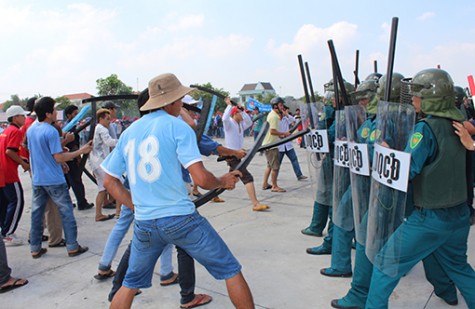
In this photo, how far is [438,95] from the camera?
2.54 m

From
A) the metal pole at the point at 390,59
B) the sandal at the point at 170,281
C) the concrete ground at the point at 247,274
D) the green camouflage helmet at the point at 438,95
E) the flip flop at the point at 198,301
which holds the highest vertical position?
the metal pole at the point at 390,59

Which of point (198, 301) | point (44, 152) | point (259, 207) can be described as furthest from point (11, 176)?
point (259, 207)

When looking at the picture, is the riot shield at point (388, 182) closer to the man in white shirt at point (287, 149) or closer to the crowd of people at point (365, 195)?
the crowd of people at point (365, 195)

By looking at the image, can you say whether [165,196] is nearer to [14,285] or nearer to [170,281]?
[170,281]

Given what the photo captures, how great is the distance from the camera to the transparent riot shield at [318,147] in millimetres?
4047

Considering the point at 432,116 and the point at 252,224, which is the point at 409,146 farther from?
the point at 252,224

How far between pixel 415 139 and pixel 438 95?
1.14ft

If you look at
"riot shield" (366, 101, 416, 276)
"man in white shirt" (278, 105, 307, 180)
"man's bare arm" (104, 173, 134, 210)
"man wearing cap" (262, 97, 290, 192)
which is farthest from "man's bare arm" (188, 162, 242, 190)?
"man in white shirt" (278, 105, 307, 180)

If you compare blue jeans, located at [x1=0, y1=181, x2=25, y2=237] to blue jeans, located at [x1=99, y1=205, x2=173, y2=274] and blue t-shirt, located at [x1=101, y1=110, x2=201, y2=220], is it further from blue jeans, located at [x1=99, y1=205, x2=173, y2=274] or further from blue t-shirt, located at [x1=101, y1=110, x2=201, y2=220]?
blue t-shirt, located at [x1=101, y1=110, x2=201, y2=220]

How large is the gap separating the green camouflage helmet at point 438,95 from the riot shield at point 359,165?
0.51 meters

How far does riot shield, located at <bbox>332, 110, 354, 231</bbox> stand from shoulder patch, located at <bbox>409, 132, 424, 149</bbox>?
919mm

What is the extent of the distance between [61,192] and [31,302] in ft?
4.30

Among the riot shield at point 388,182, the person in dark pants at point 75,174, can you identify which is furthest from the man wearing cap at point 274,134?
the riot shield at point 388,182

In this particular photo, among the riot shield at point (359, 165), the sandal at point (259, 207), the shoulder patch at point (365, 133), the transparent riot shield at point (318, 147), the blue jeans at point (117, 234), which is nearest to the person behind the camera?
the riot shield at point (359, 165)
